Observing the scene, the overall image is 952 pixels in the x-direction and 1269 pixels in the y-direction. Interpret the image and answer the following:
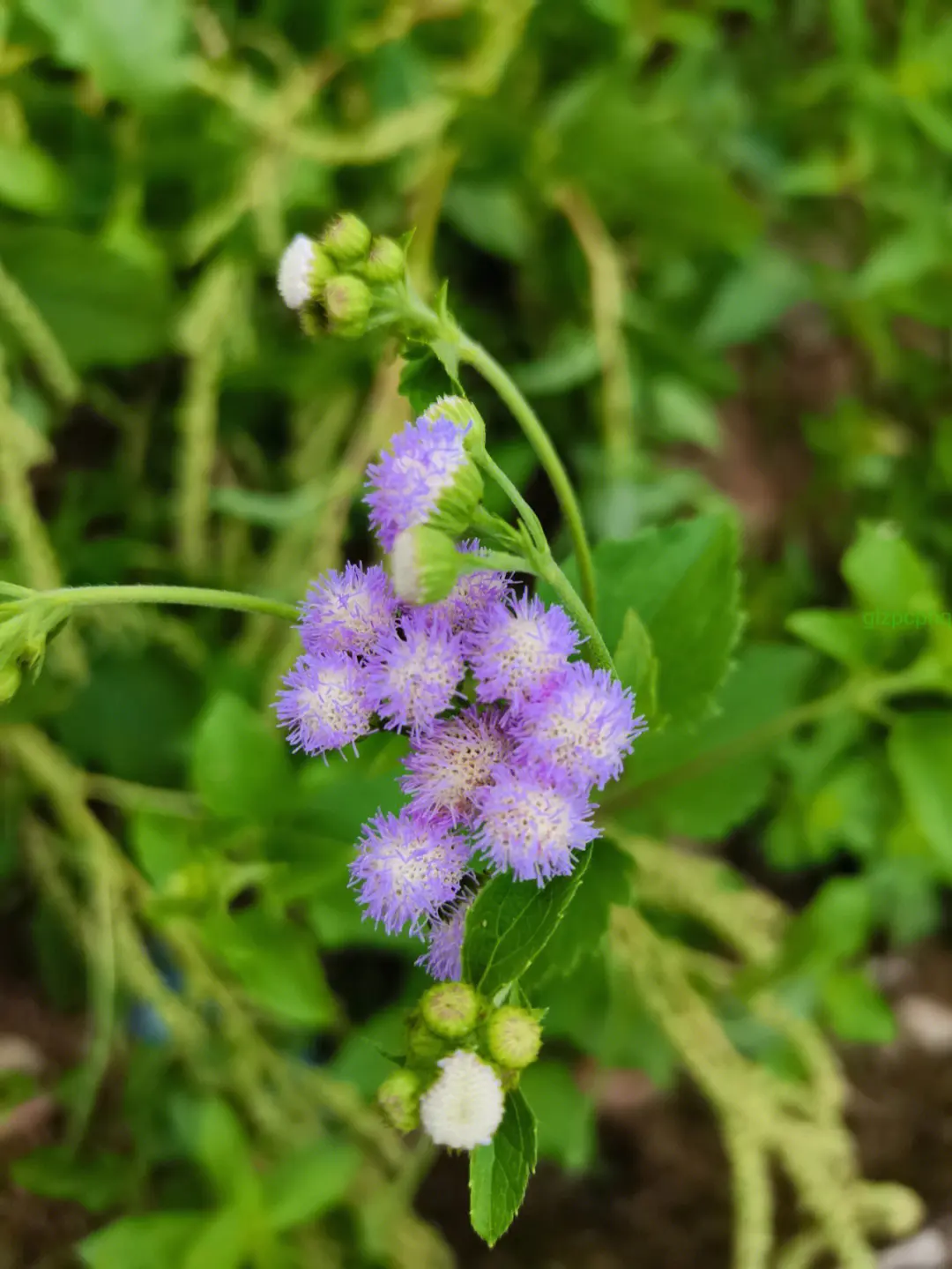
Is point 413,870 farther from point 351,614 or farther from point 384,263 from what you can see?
point 384,263

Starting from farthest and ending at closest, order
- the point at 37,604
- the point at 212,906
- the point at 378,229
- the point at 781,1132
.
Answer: the point at 378,229 → the point at 781,1132 → the point at 212,906 → the point at 37,604

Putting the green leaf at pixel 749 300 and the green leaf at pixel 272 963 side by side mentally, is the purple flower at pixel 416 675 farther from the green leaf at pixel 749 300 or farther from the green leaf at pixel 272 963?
the green leaf at pixel 749 300

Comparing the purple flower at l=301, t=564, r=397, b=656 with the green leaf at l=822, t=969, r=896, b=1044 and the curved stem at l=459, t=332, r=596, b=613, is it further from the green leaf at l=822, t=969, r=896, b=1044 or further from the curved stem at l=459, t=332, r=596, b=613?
the green leaf at l=822, t=969, r=896, b=1044

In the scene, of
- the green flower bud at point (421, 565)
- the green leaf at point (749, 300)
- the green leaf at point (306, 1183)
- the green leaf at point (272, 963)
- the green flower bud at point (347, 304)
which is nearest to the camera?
the green flower bud at point (421, 565)

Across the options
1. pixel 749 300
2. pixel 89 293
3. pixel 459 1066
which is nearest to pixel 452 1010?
pixel 459 1066

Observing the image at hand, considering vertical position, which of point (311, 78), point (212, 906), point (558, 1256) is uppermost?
point (311, 78)

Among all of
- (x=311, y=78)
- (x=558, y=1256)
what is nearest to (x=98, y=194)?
(x=311, y=78)

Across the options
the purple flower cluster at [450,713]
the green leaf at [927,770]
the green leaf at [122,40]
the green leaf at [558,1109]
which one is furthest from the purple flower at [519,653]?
the green leaf at [122,40]

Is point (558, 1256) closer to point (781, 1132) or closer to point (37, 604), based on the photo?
point (781, 1132)
